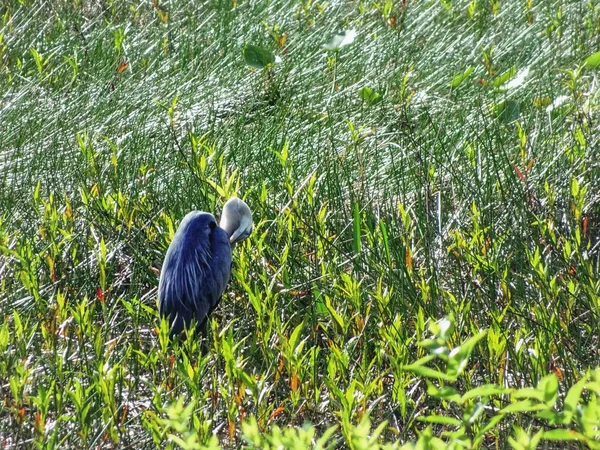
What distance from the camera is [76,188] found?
4.00 m

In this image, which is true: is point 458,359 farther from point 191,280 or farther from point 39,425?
point 191,280

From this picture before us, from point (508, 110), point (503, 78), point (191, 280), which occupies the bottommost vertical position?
point (508, 110)

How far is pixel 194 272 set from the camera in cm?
303

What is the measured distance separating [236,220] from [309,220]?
11.0 inches

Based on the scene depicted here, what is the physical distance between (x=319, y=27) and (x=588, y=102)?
2.21 m

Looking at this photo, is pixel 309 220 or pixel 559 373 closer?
pixel 559 373

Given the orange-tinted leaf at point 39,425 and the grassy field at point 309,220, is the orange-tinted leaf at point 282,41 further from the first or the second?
the orange-tinted leaf at point 39,425

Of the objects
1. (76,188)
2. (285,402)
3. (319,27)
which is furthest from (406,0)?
(285,402)

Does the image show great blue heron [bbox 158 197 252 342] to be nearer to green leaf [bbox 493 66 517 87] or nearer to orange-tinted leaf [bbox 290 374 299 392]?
orange-tinted leaf [bbox 290 374 299 392]

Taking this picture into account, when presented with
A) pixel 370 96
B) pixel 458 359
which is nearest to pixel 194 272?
pixel 458 359

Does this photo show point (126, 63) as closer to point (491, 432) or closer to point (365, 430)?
point (491, 432)

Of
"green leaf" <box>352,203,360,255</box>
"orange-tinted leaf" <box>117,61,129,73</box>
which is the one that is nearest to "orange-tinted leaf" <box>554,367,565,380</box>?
"green leaf" <box>352,203,360,255</box>

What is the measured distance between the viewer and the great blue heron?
9.94 feet

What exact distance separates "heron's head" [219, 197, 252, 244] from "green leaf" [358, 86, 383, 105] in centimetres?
143
